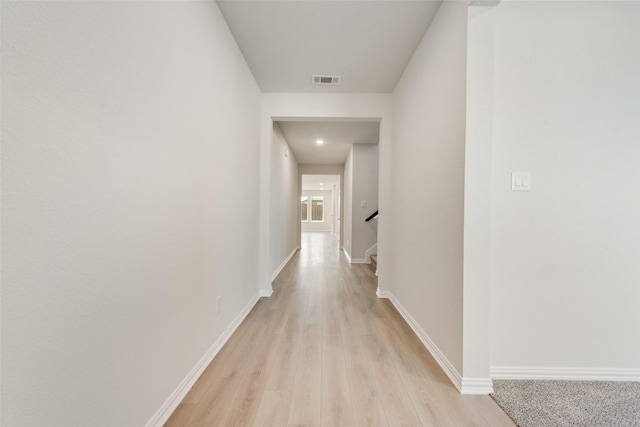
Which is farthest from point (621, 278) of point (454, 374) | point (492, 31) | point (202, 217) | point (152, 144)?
point (152, 144)

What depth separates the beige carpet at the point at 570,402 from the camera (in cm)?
127

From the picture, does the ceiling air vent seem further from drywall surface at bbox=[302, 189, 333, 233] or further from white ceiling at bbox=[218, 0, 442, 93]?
drywall surface at bbox=[302, 189, 333, 233]

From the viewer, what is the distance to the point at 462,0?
153 cm

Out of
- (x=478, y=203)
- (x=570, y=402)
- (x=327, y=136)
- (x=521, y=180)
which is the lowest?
(x=570, y=402)

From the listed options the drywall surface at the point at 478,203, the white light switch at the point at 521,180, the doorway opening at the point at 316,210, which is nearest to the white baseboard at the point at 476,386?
the drywall surface at the point at 478,203

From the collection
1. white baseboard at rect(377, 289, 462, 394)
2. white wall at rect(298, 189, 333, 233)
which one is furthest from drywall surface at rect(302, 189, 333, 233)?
white baseboard at rect(377, 289, 462, 394)

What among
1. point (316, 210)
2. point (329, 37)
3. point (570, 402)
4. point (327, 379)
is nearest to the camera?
point (570, 402)

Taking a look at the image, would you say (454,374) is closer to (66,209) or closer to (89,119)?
(66,209)

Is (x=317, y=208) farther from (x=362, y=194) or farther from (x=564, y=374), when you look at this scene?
(x=564, y=374)

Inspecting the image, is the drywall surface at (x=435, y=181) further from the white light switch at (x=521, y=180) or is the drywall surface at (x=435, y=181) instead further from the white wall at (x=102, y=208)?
the white wall at (x=102, y=208)

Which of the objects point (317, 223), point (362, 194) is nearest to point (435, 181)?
point (362, 194)

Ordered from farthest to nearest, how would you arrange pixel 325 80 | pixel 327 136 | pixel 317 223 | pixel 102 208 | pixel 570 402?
pixel 317 223, pixel 327 136, pixel 325 80, pixel 570 402, pixel 102 208

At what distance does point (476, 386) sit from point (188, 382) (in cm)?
168

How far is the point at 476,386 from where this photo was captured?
4.83 ft
